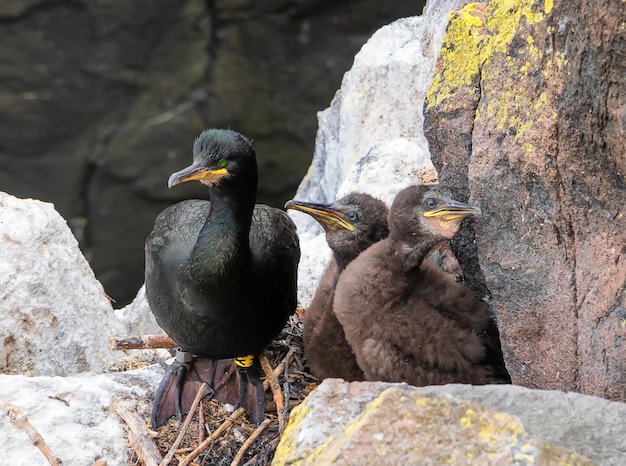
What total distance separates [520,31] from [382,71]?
329 cm

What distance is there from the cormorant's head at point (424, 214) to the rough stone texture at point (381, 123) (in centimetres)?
138

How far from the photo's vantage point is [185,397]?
4750 millimetres

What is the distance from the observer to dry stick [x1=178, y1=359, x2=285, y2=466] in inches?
168

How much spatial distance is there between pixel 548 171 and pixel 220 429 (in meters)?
2.14

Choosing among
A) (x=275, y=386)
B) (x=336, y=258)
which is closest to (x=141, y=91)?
(x=336, y=258)

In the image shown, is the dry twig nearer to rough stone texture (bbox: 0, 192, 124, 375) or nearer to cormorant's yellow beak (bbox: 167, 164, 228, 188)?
rough stone texture (bbox: 0, 192, 124, 375)

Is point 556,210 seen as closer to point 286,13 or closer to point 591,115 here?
point 591,115

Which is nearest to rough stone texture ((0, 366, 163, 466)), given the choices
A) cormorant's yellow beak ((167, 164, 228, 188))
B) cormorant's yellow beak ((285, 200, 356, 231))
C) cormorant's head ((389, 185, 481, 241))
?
cormorant's yellow beak ((167, 164, 228, 188))

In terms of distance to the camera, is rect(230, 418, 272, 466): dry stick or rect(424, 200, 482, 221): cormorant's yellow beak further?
Result: rect(230, 418, 272, 466): dry stick

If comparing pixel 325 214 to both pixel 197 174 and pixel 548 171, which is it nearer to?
pixel 197 174

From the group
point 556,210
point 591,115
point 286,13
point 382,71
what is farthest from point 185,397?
point 286,13

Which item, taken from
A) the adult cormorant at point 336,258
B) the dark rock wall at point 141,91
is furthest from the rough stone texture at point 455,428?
the dark rock wall at point 141,91

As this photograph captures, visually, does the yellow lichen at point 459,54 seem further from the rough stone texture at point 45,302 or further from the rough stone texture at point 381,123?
the rough stone texture at point 45,302

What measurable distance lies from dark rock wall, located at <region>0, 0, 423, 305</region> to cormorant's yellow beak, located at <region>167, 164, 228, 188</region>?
841cm
